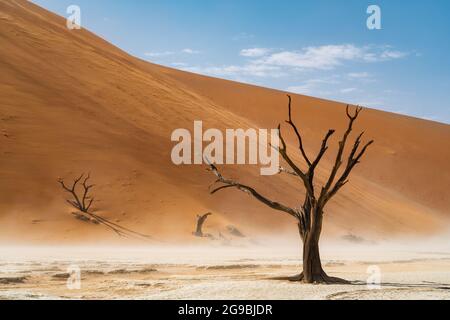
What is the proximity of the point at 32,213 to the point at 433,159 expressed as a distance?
44.2 m

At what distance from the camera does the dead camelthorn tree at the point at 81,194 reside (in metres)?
23.2

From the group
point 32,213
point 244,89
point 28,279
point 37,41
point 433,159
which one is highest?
point 244,89

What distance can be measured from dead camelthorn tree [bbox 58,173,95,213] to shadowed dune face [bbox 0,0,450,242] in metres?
0.34

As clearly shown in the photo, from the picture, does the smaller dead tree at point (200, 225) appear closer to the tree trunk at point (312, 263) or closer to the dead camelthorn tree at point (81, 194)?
the dead camelthorn tree at point (81, 194)

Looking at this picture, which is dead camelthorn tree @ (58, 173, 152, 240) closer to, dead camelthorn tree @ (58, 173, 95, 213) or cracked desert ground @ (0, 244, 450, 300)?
dead camelthorn tree @ (58, 173, 95, 213)

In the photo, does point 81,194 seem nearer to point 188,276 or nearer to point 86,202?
point 86,202

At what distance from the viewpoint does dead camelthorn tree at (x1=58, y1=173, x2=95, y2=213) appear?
23.2m

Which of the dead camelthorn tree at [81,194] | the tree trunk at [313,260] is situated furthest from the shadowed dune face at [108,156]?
the tree trunk at [313,260]

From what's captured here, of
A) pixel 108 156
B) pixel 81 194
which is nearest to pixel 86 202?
pixel 81 194

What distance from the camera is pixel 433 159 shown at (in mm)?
57719

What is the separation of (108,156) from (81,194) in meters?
2.78
